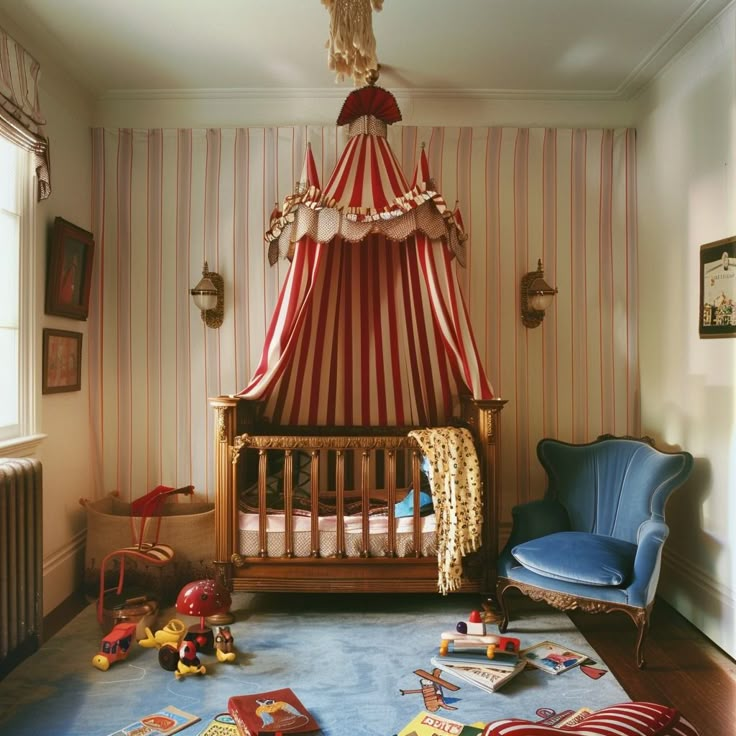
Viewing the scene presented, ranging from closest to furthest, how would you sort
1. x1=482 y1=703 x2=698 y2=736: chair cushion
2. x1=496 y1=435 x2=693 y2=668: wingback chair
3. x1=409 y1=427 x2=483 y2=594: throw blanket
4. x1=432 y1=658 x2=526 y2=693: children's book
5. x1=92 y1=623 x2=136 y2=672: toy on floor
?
x1=482 y1=703 x2=698 y2=736: chair cushion, x1=432 y1=658 x2=526 y2=693: children's book, x1=92 y1=623 x2=136 y2=672: toy on floor, x1=496 y1=435 x2=693 y2=668: wingback chair, x1=409 y1=427 x2=483 y2=594: throw blanket

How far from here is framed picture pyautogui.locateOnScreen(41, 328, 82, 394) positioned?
10.5 ft

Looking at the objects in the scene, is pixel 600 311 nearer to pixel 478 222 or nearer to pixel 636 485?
pixel 478 222

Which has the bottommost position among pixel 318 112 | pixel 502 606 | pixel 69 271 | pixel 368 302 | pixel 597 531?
pixel 502 606

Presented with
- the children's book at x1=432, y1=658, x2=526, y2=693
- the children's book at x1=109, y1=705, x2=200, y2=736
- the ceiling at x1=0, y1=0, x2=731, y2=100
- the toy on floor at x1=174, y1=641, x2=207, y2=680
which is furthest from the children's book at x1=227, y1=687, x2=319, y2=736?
the ceiling at x1=0, y1=0, x2=731, y2=100

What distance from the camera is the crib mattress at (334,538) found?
307cm

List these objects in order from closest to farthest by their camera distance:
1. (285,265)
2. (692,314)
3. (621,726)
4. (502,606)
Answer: (621,726)
(502,606)
(692,314)
(285,265)

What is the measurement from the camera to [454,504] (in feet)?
9.77

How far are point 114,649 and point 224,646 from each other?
44 cm

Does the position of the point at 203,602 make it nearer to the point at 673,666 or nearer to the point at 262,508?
the point at 262,508

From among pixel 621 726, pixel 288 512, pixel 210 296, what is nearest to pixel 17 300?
pixel 210 296

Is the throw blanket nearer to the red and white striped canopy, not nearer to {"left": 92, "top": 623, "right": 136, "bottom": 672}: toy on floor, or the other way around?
the red and white striped canopy

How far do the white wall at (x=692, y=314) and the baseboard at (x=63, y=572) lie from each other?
3.19m

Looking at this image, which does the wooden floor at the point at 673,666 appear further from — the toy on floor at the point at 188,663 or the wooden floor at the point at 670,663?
the toy on floor at the point at 188,663

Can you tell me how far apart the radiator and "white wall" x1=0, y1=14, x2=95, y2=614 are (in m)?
0.53
